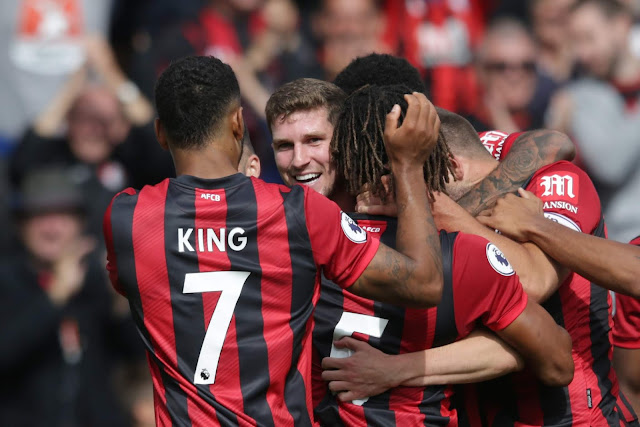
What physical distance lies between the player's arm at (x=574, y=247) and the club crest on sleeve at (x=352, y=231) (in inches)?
30.6

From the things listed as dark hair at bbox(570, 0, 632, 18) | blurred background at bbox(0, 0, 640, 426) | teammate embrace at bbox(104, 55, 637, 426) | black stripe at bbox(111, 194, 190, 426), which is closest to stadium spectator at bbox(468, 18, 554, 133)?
blurred background at bbox(0, 0, 640, 426)

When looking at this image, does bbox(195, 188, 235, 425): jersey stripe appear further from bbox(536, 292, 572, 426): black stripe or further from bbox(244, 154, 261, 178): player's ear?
bbox(536, 292, 572, 426): black stripe

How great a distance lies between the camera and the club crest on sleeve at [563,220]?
3.53 m

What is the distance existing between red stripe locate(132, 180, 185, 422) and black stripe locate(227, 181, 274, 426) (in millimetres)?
224

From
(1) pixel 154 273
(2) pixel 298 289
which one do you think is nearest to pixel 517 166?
(2) pixel 298 289

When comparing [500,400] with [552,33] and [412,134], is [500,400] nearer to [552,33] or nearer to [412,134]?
[412,134]

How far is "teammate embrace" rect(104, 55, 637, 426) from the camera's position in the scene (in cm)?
290

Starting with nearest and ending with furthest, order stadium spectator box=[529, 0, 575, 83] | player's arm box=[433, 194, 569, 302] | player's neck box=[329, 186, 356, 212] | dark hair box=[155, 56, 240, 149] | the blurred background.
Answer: dark hair box=[155, 56, 240, 149] < player's arm box=[433, 194, 569, 302] < player's neck box=[329, 186, 356, 212] < the blurred background < stadium spectator box=[529, 0, 575, 83]

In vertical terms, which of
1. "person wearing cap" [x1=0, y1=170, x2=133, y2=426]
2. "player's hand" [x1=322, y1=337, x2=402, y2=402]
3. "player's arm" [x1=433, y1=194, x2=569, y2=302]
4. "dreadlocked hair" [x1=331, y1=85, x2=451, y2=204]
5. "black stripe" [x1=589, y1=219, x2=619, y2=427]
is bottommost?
"person wearing cap" [x1=0, y1=170, x2=133, y2=426]

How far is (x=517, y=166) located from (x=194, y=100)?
1.49m

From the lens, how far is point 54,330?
5898mm

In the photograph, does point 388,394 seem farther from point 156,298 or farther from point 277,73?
point 277,73

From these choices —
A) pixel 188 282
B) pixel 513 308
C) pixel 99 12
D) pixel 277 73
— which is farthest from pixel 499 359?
pixel 99 12

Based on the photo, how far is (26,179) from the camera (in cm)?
661
